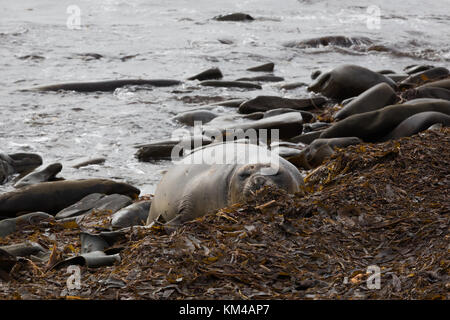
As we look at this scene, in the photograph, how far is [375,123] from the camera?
21.4 ft

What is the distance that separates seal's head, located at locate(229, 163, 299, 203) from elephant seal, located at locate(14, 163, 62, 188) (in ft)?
8.76

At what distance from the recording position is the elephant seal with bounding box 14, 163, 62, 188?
6.03 metres

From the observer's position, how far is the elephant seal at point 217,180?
397cm

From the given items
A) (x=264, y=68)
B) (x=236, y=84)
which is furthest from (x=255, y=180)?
(x=264, y=68)

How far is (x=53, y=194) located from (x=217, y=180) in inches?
78.9

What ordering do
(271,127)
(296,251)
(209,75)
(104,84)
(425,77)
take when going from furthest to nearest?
1. (209,75)
2. (104,84)
3. (425,77)
4. (271,127)
5. (296,251)

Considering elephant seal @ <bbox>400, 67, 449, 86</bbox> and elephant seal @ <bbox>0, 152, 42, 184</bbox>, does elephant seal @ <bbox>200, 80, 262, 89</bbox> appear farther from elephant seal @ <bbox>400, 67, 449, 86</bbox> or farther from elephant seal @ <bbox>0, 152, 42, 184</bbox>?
elephant seal @ <bbox>0, 152, 42, 184</bbox>

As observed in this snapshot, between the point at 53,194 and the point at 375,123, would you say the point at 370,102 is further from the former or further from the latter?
the point at 53,194

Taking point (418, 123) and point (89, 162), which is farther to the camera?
point (89, 162)

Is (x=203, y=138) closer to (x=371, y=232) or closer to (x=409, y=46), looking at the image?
(x=371, y=232)

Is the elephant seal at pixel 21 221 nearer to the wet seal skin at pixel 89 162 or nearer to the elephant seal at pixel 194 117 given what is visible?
the wet seal skin at pixel 89 162

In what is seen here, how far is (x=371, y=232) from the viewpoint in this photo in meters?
3.44

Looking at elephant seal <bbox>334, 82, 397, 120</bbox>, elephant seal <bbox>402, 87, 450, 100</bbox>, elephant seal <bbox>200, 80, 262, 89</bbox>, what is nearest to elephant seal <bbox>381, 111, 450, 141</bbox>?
elephant seal <bbox>334, 82, 397, 120</bbox>

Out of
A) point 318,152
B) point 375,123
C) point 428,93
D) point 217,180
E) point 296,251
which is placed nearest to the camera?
point 296,251
